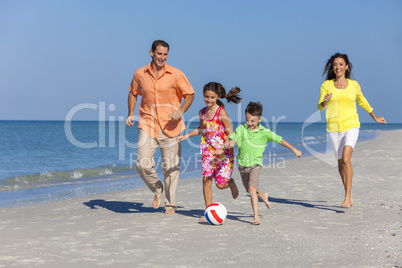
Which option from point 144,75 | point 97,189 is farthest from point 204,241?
point 97,189

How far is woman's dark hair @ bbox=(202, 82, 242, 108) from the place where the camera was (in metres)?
6.39

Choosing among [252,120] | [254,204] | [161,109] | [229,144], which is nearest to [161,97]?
[161,109]

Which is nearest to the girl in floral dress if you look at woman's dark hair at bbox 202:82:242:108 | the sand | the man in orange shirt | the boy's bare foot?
woman's dark hair at bbox 202:82:242:108

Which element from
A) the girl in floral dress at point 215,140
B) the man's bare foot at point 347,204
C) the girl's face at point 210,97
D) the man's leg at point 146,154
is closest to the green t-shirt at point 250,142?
the girl in floral dress at point 215,140

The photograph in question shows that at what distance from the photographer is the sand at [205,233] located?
4398mm

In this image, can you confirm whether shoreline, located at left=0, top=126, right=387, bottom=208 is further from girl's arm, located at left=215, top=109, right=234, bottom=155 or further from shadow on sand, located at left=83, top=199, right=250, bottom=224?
girl's arm, located at left=215, top=109, right=234, bottom=155

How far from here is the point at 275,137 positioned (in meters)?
6.05

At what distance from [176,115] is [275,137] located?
1.35m

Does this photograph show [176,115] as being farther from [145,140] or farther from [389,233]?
[389,233]

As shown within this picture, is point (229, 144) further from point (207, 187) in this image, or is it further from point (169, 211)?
point (169, 211)

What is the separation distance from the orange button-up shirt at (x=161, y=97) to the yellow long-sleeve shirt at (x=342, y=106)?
212 centimetres

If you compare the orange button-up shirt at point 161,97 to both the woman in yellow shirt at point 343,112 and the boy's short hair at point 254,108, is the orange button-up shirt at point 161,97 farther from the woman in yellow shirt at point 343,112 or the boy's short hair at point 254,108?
the woman in yellow shirt at point 343,112

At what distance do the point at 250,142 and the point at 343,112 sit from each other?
1.86 m

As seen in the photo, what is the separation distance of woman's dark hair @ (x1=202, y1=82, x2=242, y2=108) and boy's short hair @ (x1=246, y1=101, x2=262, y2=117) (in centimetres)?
46
